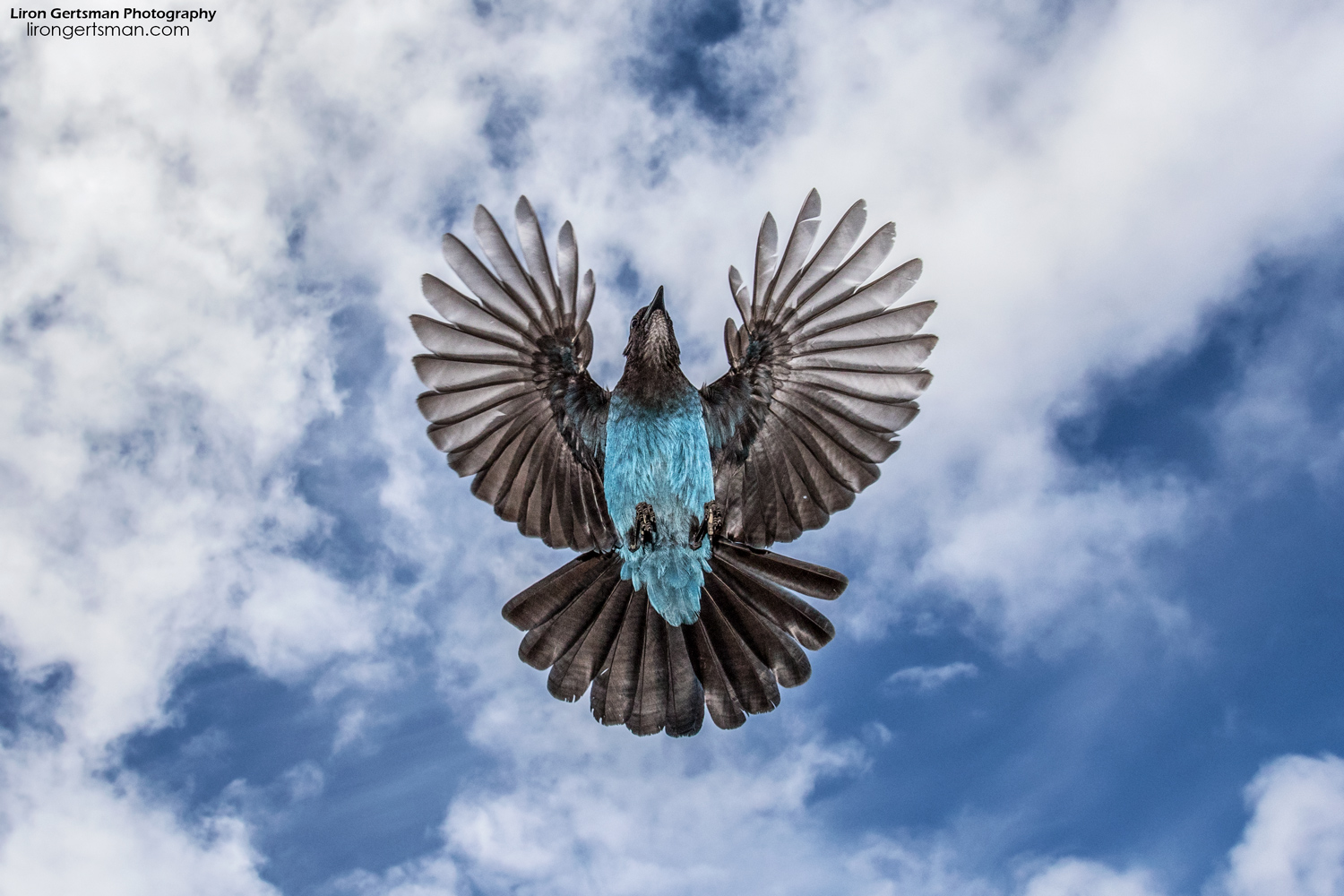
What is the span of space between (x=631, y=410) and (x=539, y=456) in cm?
89

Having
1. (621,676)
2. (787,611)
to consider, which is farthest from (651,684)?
(787,611)

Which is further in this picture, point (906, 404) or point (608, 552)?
point (608, 552)

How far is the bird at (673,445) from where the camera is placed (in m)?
7.63

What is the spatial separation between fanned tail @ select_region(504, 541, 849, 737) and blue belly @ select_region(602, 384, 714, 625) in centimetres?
17

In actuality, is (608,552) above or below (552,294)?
below

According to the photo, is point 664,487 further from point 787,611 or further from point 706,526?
point 787,611

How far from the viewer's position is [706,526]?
7840 mm

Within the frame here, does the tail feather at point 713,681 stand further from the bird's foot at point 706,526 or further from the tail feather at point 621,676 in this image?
the bird's foot at point 706,526

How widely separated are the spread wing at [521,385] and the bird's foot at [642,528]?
360 millimetres

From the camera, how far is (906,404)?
299 inches

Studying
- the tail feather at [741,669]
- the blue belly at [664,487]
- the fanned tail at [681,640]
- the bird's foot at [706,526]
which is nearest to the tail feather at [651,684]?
the fanned tail at [681,640]

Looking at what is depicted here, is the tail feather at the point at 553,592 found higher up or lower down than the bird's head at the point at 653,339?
lower down

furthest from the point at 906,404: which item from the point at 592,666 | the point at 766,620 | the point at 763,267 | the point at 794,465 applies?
the point at 592,666

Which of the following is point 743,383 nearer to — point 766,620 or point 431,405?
point 766,620
